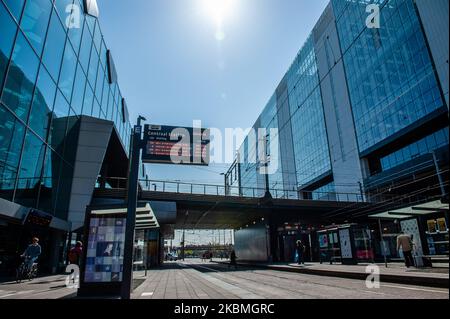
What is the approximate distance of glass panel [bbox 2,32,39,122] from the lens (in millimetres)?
11500

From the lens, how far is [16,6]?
37.7ft

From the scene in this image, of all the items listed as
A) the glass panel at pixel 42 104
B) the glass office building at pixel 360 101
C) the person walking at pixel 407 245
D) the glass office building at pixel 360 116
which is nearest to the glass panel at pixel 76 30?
the glass panel at pixel 42 104

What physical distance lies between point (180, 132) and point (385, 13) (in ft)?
111

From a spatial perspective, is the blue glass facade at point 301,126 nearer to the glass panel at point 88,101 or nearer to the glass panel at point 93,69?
the glass panel at point 88,101

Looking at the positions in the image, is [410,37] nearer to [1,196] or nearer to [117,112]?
[117,112]

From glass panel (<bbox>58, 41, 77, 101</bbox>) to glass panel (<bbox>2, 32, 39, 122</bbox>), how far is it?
11.0 feet

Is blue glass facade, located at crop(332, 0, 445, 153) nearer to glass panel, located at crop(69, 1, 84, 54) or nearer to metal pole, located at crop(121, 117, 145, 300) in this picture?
glass panel, located at crop(69, 1, 84, 54)

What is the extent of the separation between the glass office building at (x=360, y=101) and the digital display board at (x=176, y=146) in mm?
13123

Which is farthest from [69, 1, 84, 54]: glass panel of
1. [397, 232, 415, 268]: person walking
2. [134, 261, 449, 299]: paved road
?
[397, 232, 415, 268]: person walking

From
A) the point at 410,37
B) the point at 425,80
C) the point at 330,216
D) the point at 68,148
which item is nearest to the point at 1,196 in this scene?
the point at 68,148

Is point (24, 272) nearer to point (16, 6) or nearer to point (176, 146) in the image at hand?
point (176, 146)

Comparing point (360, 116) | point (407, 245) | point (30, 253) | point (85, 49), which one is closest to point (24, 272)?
point (30, 253)

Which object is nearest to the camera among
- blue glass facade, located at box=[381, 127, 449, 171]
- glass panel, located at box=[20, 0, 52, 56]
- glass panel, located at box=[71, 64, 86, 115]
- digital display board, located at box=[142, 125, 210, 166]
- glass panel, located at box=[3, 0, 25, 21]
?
glass panel, located at box=[3, 0, 25, 21]

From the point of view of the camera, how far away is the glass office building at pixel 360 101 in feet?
105
